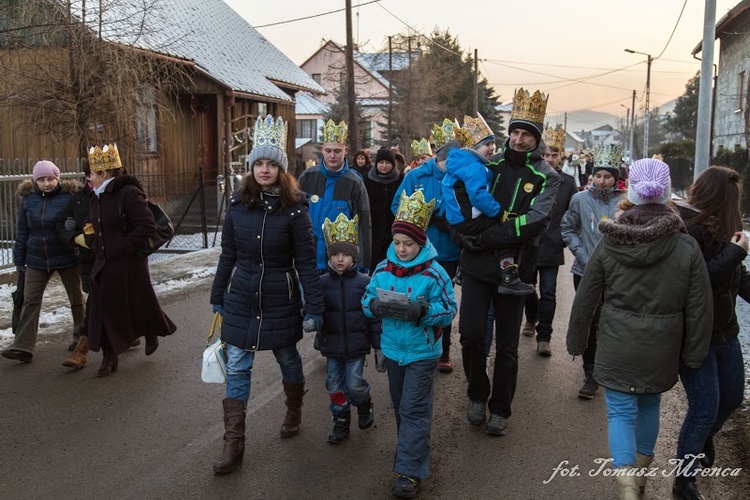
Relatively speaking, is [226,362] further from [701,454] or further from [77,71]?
[77,71]

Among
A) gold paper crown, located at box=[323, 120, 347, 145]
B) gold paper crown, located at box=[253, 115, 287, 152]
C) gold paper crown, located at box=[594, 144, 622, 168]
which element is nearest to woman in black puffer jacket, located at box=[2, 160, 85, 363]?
gold paper crown, located at box=[323, 120, 347, 145]

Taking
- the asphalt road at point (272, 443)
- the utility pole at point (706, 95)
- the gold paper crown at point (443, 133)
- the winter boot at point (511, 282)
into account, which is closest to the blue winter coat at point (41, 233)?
the asphalt road at point (272, 443)

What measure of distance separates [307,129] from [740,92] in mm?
39628

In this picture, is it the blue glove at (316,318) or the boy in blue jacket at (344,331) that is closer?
the blue glove at (316,318)

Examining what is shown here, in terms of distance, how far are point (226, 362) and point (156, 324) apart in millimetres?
2237

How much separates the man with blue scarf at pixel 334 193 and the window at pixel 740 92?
2386 centimetres

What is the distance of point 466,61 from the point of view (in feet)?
178

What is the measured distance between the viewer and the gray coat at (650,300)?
3.60 metres

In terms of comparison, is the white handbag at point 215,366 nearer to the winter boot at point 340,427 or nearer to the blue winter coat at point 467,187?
the winter boot at point 340,427

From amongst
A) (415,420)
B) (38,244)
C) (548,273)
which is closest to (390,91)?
(548,273)

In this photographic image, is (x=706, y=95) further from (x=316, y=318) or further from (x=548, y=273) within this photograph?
(x=316, y=318)

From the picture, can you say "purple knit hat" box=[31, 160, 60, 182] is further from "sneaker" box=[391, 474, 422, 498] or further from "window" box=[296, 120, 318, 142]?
"window" box=[296, 120, 318, 142]

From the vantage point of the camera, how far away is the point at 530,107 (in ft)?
16.0

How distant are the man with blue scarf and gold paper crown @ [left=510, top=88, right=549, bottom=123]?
1945 millimetres
